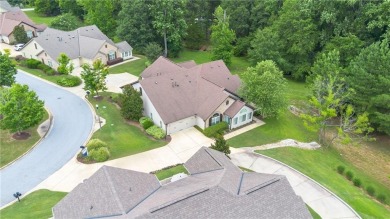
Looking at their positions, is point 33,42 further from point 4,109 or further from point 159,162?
point 159,162

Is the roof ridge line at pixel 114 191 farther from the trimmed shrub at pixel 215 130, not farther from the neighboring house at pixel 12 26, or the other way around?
the neighboring house at pixel 12 26

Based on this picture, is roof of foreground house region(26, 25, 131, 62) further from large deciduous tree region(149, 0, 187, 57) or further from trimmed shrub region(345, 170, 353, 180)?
trimmed shrub region(345, 170, 353, 180)

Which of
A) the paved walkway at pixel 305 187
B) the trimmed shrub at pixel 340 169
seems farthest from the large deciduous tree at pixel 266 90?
the trimmed shrub at pixel 340 169

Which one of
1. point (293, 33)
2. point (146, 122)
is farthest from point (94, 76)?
point (293, 33)

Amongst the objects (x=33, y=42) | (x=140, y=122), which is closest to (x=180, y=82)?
(x=140, y=122)

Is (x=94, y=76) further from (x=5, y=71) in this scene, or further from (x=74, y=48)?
(x=74, y=48)
